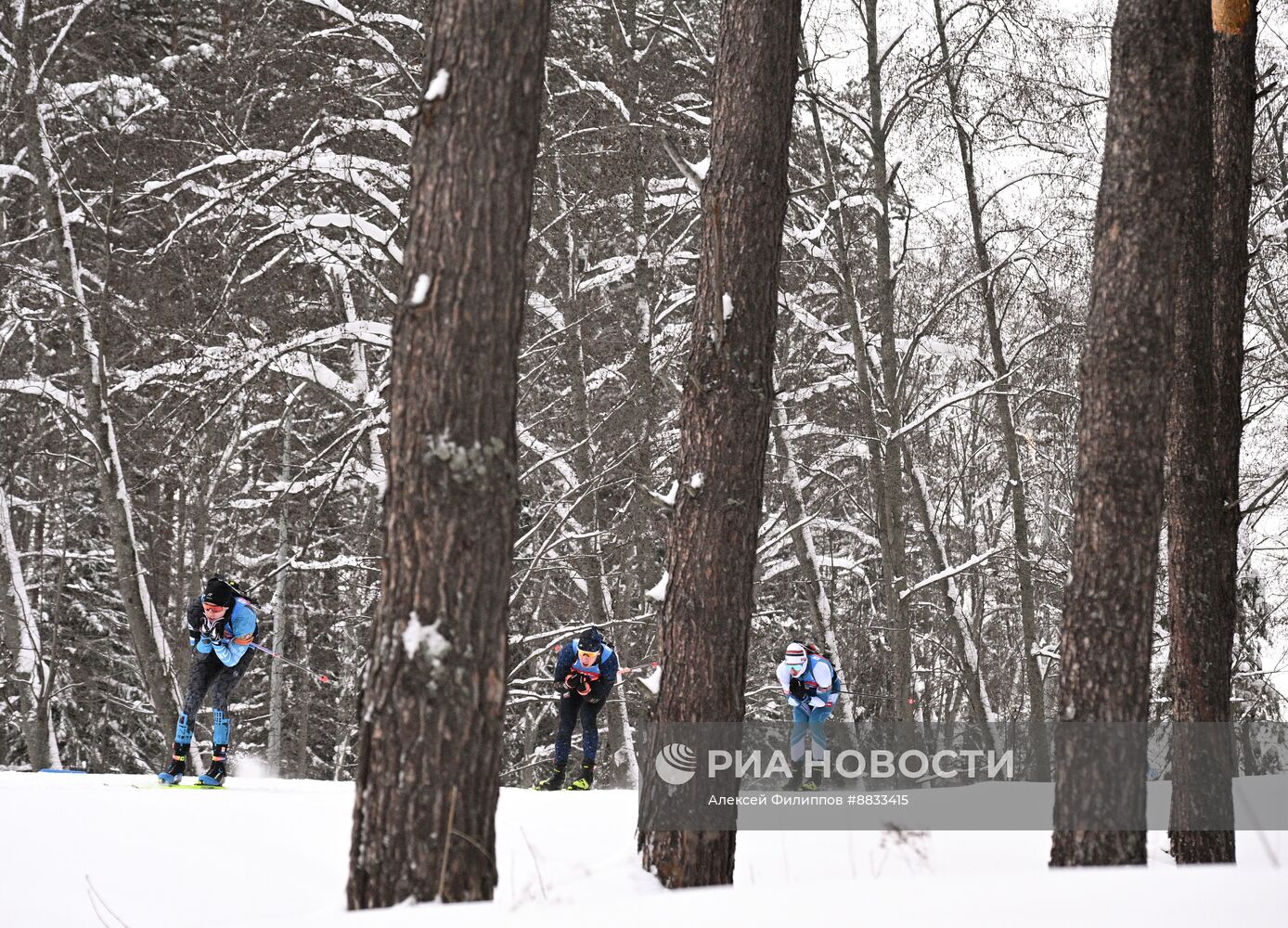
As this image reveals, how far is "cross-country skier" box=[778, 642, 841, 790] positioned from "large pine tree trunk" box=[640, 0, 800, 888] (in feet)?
16.7

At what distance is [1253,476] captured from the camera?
17.1m

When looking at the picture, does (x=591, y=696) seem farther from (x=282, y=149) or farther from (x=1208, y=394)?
(x=282, y=149)

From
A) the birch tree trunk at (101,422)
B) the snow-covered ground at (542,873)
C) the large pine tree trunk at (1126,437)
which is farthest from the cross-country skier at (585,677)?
the large pine tree trunk at (1126,437)

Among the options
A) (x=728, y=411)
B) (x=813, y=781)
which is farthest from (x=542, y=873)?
(x=813, y=781)

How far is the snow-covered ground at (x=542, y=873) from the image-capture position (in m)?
3.36

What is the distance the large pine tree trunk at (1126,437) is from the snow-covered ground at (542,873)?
476mm

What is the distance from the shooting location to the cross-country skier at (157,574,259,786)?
8.21 meters

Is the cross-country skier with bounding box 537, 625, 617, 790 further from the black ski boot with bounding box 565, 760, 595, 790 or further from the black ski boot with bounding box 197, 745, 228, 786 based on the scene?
the black ski boot with bounding box 197, 745, 228, 786

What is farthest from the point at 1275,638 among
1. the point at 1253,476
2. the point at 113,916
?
the point at 113,916

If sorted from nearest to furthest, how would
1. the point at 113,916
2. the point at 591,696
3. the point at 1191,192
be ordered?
the point at 113,916 → the point at 1191,192 → the point at 591,696

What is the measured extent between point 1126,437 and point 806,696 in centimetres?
601

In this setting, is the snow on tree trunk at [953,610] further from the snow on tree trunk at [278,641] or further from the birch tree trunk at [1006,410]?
the snow on tree trunk at [278,641]

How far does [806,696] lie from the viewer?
10.7 metres

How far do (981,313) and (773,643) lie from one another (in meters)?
6.99
